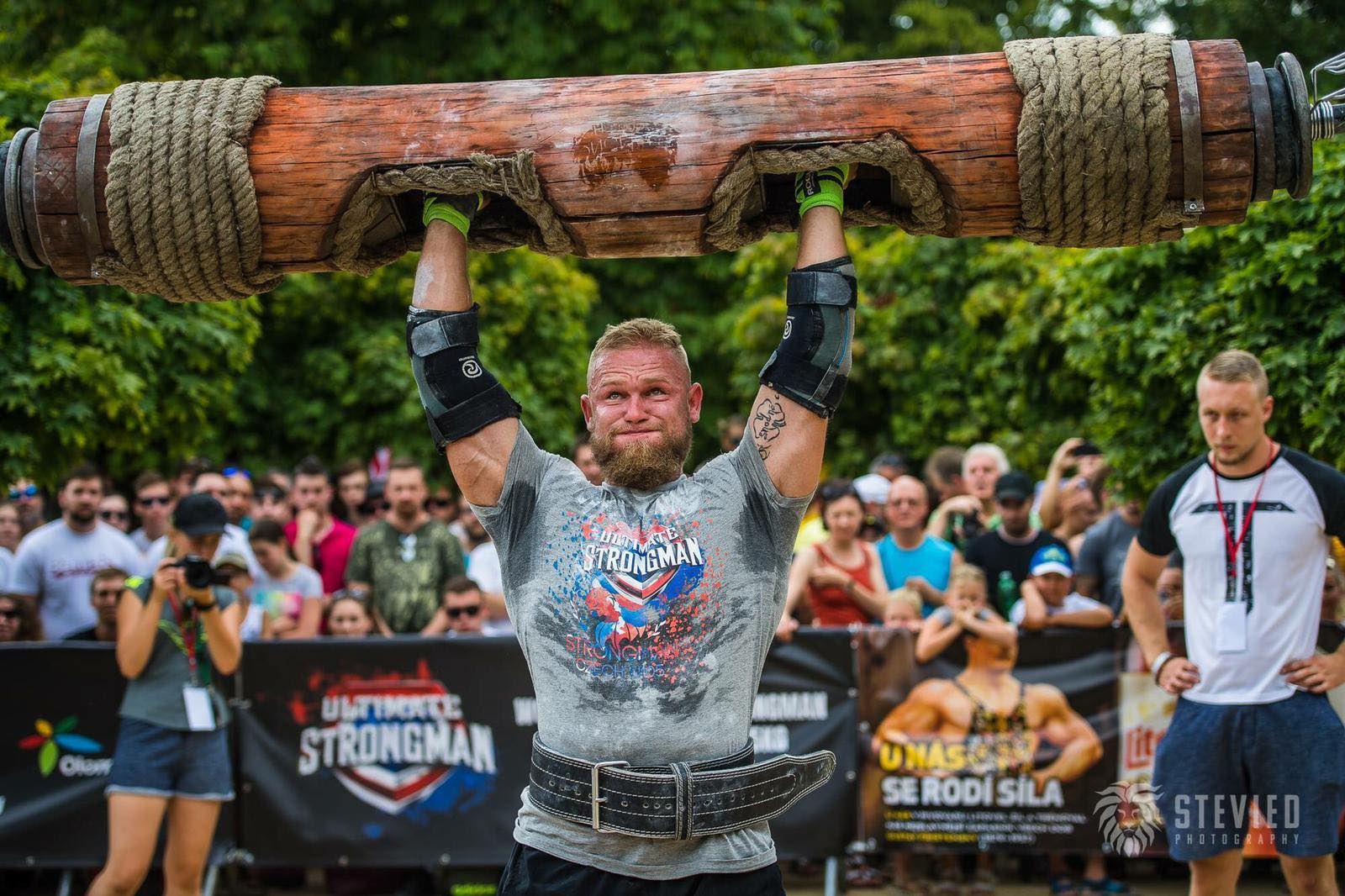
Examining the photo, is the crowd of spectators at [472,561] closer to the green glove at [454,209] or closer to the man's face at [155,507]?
the man's face at [155,507]

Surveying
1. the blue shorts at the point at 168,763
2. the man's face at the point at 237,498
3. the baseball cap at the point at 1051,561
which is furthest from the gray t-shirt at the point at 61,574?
the baseball cap at the point at 1051,561

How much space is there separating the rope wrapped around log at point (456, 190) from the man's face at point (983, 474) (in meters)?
5.40

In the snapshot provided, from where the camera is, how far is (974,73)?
3.23 m

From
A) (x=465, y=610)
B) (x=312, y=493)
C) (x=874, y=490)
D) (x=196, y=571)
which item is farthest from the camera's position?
(x=874, y=490)

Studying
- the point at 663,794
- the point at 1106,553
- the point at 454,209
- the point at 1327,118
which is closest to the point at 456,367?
the point at 454,209

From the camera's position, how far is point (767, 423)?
336 centimetres

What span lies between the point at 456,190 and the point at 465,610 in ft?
13.9

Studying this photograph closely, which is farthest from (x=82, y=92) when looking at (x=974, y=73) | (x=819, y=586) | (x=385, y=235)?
(x=974, y=73)

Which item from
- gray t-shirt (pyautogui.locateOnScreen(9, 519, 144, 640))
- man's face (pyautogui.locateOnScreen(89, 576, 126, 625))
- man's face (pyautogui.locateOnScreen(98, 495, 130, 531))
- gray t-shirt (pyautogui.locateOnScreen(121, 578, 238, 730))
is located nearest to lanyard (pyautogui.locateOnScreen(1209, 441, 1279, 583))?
gray t-shirt (pyautogui.locateOnScreen(121, 578, 238, 730))

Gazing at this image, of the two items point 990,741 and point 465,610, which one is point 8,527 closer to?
point 465,610

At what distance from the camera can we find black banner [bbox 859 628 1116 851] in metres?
6.82

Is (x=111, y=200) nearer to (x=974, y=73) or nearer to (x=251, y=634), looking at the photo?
(x=974, y=73)

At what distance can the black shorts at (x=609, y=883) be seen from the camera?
3.21 metres

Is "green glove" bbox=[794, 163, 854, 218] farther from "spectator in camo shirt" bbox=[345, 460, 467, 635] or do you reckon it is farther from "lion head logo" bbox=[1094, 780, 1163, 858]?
"spectator in camo shirt" bbox=[345, 460, 467, 635]
